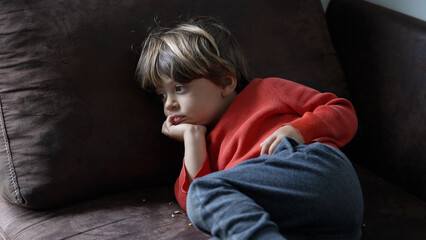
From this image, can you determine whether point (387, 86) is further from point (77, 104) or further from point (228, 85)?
point (77, 104)

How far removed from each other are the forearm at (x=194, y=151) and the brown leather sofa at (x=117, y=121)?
109 millimetres

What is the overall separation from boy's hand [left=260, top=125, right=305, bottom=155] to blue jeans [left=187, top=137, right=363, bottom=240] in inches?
3.5

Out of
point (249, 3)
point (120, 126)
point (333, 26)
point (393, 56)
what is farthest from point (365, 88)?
point (120, 126)

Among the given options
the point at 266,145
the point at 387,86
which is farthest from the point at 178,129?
the point at 387,86

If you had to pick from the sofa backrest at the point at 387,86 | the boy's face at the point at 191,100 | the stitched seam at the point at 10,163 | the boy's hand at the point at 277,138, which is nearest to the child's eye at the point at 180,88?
the boy's face at the point at 191,100

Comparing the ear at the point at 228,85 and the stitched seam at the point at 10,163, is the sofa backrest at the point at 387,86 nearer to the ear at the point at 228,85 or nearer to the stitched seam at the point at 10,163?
the ear at the point at 228,85

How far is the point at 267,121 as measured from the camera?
1.34 m

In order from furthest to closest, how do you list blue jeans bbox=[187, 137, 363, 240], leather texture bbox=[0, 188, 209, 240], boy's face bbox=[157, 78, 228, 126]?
boy's face bbox=[157, 78, 228, 126] < leather texture bbox=[0, 188, 209, 240] < blue jeans bbox=[187, 137, 363, 240]

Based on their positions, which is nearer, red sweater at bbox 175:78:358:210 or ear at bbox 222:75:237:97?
red sweater at bbox 175:78:358:210

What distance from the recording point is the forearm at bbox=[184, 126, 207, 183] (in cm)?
130

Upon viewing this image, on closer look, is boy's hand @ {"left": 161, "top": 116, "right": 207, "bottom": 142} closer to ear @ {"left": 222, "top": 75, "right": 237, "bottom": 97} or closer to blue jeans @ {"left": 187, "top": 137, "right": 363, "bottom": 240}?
ear @ {"left": 222, "top": 75, "right": 237, "bottom": 97}

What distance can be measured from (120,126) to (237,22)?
462mm

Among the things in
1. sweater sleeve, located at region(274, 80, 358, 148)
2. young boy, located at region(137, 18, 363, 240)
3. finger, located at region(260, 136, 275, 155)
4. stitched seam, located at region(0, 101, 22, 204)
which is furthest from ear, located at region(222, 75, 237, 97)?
stitched seam, located at region(0, 101, 22, 204)

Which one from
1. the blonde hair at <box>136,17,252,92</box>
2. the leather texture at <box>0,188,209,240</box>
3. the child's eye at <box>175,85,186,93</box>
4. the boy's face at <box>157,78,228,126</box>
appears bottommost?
the leather texture at <box>0,188,209,240</box>
